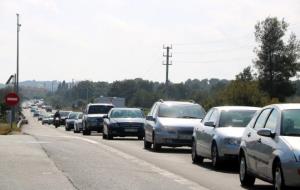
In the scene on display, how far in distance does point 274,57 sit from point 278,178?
242ft

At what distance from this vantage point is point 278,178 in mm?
11062

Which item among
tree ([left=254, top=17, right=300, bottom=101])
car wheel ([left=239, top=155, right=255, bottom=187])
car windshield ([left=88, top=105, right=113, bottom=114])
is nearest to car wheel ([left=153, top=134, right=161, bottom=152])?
car wheel ([left=239, top=155, right=255, bottom=187])

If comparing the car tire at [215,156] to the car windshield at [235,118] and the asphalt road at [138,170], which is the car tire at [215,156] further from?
the car windshield at [235,118]

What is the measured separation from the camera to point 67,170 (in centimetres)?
1596

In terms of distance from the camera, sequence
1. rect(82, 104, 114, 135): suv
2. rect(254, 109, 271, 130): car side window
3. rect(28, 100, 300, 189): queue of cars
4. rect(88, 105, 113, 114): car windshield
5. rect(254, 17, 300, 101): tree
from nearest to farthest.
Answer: rect(28, 100, 300, 189): queue of cars < rect(254, 109, 271, 130): car side window < rect(82, 104, 114, 135): suv < rect(88, 105, 113, 114): car windshield < rect(254, 17, 300, 101): tree

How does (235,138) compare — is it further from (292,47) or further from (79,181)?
(292,47)

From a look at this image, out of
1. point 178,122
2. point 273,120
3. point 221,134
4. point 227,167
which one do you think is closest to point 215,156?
point 221,134

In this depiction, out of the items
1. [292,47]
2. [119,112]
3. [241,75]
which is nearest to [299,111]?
[119,112]

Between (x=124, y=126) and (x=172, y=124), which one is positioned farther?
(x=124, y=126)

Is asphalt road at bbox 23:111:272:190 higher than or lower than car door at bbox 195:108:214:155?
lower

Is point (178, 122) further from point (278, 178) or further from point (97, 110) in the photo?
point (97, 110)

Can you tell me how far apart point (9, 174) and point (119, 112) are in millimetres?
18313

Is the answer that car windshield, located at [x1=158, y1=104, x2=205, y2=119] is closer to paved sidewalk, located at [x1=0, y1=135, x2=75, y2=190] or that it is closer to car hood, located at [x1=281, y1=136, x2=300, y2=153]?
paved sidewalk, located at [x1=0, y1=135, x2=75, y2=190]

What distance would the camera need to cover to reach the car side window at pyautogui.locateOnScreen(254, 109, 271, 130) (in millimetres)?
12766
